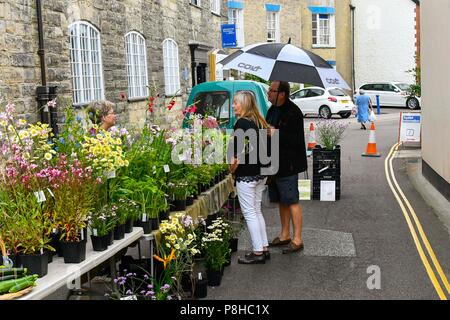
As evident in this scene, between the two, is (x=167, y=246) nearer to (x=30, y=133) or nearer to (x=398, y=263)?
(x=30, y=133)

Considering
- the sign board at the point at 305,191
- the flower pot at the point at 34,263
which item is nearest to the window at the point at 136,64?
the sign board at the point at 305,191

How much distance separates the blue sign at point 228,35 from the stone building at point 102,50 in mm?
2390

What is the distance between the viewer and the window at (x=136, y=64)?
1538cm

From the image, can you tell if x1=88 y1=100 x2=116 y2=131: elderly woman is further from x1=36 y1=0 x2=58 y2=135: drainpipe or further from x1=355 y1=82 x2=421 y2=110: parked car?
x1=355 y1=82 x2=421 y2=110: parked car

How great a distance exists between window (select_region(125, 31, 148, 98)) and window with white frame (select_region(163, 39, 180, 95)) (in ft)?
6.55

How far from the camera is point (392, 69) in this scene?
40.9 m

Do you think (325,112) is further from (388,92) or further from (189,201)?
(189,201)

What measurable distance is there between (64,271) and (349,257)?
402 cm

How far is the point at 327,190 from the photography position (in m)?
10.8

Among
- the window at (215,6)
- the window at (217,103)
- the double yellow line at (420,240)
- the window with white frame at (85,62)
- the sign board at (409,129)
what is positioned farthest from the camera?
the window at (215,6)

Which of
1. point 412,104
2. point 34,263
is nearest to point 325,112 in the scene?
point 412,104

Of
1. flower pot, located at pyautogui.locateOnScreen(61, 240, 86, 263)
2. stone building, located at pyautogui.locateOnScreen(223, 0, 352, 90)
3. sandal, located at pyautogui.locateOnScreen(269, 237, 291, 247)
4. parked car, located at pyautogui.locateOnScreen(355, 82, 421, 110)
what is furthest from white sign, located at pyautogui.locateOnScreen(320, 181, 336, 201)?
parked car, located at pyautogui.locateOnScreen(355, 82, 421, 110)

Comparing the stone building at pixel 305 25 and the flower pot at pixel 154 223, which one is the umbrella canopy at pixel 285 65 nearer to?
the flower pot at pixel 154 223

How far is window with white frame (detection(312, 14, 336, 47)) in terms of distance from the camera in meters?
39.5
